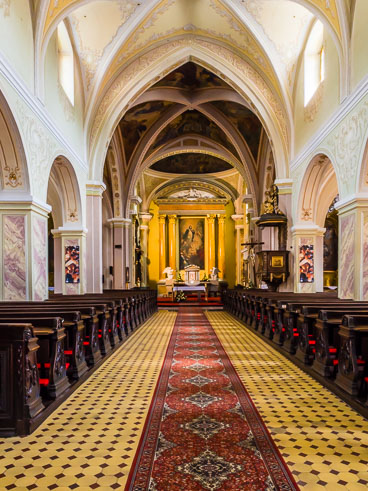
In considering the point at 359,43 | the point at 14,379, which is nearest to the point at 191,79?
the point at 359,43

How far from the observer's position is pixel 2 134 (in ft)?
24.7

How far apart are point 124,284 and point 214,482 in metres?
16.6

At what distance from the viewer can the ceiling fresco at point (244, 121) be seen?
17.2 meters

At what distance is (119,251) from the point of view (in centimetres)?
1911

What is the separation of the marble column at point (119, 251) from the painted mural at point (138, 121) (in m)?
2.72

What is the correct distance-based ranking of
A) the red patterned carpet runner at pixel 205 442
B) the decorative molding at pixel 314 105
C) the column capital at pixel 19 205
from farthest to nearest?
1. the decorative molding at pixel 314 105
2. the column capital at pixel 19 205
3. the red patterned carpet runner at pixel 205 442

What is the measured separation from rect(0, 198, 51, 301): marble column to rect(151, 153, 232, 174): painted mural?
17.7 metres

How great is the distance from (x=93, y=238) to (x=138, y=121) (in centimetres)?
700

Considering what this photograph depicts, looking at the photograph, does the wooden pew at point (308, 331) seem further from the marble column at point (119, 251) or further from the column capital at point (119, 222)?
the column capital at point (119, 222)

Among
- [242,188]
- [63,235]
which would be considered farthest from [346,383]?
[242,188]

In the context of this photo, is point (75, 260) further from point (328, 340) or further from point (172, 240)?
point (172, 240)

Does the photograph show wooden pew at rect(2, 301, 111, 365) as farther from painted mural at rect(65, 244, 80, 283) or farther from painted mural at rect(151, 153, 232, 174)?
painted mural at rect(151, 153, 232, 174)

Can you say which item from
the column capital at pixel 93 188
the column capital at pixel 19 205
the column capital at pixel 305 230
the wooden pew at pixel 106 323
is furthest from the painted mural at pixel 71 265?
the column capital at pixel 305 230

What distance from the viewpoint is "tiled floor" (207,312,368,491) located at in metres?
2.85
